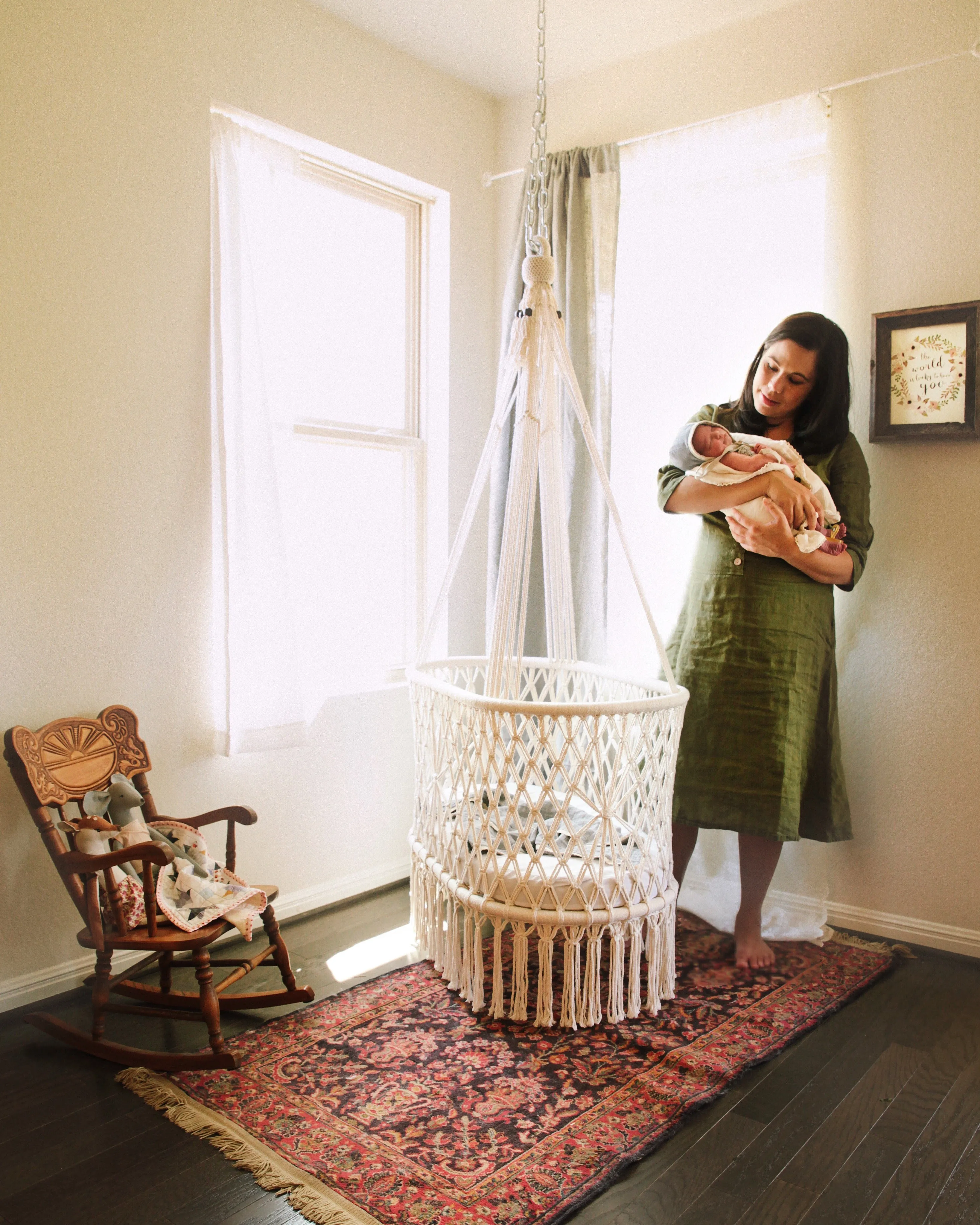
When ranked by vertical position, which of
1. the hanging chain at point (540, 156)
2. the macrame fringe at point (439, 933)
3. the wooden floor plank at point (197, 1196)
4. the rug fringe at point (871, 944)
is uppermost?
the hanging chain at point (540, 156)

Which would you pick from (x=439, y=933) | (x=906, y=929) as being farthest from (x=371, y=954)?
(x=906, y=929)

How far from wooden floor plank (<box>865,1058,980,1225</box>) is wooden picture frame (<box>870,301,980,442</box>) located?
155cm

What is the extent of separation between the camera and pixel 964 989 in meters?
2.44

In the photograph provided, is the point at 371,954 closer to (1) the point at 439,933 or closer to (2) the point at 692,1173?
(1) the point at 439,933

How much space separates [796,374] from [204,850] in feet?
6.10

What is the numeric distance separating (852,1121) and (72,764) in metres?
1.79

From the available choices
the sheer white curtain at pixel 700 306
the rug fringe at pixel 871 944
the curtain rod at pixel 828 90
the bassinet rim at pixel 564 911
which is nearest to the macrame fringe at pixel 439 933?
the bassinet rim at pixel 564 911

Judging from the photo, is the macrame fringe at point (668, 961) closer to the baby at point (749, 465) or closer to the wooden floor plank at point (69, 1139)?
the baby at point (749, 465)

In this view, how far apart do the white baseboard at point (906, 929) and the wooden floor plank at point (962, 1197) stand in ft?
3.04

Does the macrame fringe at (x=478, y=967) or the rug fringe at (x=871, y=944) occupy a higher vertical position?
the macrame fringe at (x=478, y=967)

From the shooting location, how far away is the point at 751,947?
2578 millimetres

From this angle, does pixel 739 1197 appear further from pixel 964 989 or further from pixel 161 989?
pixel 161 989

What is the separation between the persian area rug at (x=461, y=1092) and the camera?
167 cm

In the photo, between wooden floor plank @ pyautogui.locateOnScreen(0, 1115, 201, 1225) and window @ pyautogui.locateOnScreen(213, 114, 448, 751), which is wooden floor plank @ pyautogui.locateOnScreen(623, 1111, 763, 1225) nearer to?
wooden floor plank @ pyautogui.locateOnScreen(0, 1115, 201, 1225)
